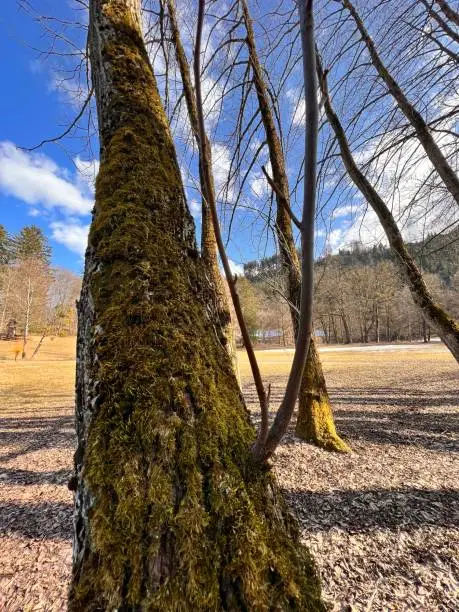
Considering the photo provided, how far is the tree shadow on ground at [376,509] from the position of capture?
2604mm

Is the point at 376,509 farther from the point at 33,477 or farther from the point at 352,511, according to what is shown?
the point at 33,477

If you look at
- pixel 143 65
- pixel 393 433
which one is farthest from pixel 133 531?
pixel 393 433

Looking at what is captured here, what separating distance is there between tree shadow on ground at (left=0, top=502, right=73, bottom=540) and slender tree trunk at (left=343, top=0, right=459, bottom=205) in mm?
4990

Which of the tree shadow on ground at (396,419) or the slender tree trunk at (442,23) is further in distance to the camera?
the tree shadow on ground at (396,419)

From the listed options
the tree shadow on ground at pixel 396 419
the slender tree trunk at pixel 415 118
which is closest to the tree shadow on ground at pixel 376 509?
the tree shadow on ground at pixel 396 419

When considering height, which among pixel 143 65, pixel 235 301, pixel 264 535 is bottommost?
pixel 264 535

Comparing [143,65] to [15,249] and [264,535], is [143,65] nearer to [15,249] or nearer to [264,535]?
[264,535]

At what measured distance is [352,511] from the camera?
2811mm

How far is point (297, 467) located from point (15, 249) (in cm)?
5129

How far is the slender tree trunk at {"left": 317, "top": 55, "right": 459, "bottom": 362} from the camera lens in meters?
3.15

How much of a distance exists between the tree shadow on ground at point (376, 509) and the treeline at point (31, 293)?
2653 centimetres

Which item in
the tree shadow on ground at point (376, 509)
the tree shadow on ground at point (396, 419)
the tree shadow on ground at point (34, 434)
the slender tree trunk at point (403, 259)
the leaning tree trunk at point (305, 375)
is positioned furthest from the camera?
the tree shadow on ground at point (34, 434)

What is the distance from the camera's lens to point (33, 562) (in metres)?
2.31

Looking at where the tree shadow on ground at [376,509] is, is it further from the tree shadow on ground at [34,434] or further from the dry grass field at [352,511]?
the tree shadow on ground at [34,434]
